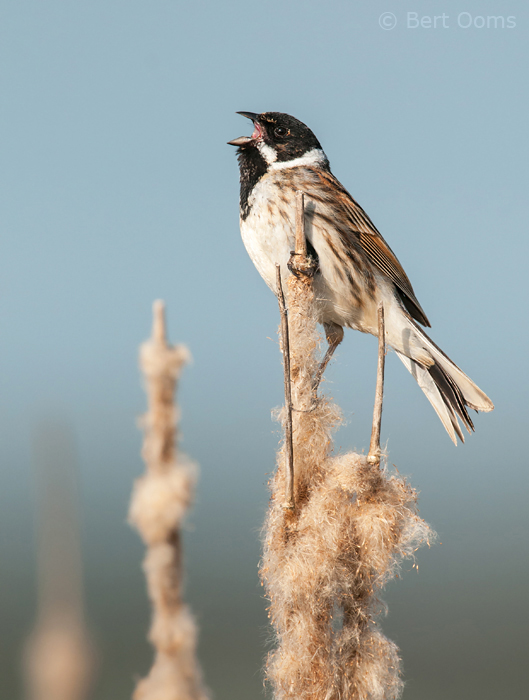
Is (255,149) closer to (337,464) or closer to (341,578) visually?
(337,464)

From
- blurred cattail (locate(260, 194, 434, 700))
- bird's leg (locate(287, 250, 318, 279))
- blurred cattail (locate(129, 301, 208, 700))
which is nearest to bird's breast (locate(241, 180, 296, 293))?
bird's leg (locate(287, 250, 318, 279))

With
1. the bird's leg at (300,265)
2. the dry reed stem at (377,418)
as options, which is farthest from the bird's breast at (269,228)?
the dry reed stem at (377,418)

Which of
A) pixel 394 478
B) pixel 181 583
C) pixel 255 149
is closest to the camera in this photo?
pixel 181 583

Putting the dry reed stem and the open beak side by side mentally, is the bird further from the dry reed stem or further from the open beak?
the dry reed stem

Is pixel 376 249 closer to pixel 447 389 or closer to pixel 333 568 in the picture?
pixel 447 389

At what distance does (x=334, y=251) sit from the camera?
133 inches

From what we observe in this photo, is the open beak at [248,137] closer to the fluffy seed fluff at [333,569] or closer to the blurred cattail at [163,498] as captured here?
the fluffy seed fluff at [333,569]

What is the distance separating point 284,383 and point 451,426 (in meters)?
1.47

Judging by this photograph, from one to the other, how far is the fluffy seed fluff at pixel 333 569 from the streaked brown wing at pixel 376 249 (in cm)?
160

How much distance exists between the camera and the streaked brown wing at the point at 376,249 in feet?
11.7

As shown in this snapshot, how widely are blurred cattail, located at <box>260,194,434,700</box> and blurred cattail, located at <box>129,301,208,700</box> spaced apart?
1258mm

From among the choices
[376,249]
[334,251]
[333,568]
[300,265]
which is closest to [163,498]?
[333,568]

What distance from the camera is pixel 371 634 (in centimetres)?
214

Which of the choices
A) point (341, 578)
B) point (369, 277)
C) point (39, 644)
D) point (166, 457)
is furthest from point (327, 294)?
point (39, 644)
